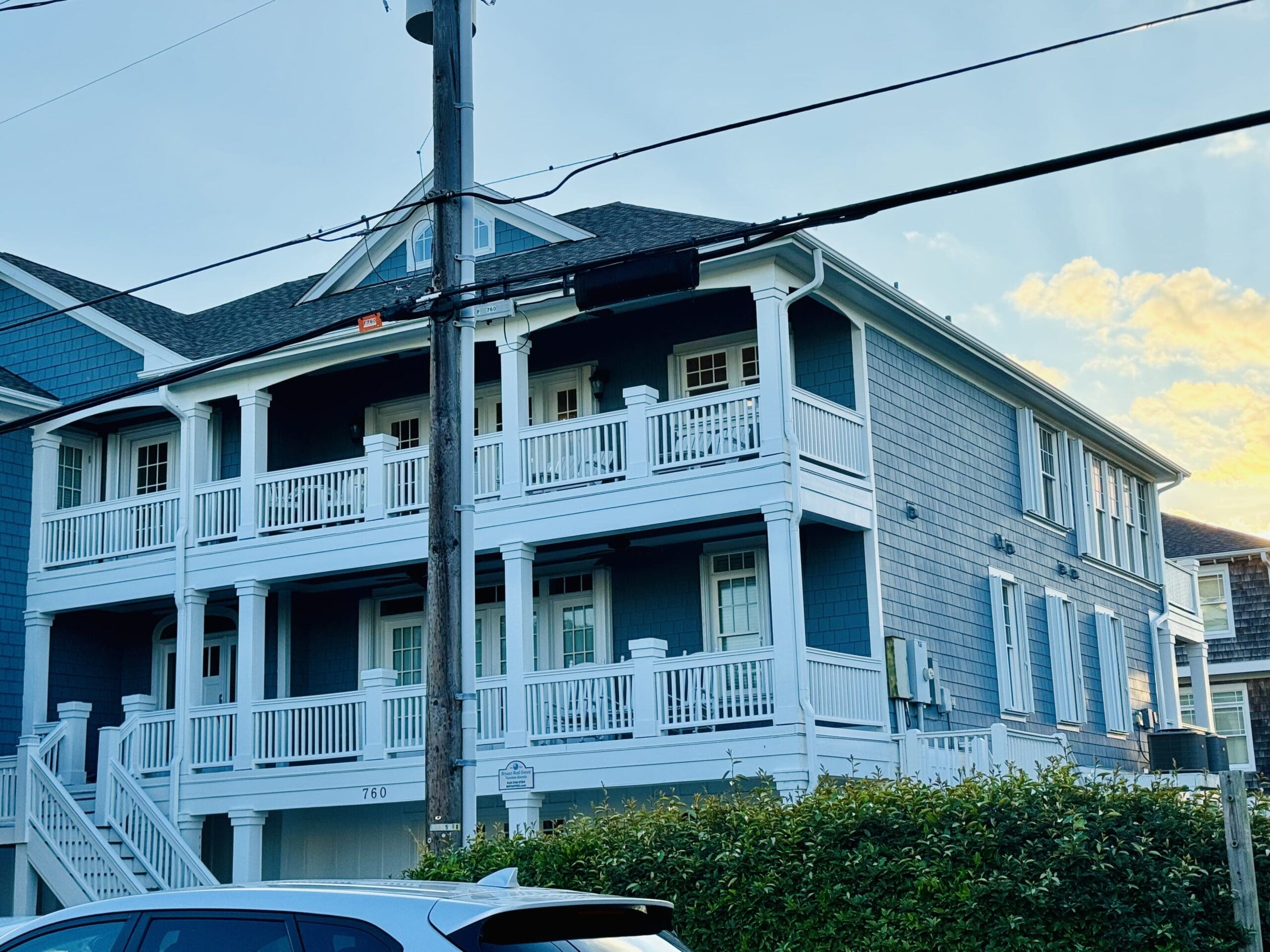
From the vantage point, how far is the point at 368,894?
5.16 metres

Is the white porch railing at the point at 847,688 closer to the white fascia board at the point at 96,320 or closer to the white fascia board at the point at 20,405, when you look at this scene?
the white fascia board at the point at 96,320

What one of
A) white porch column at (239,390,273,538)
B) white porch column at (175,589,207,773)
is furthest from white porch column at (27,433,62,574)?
white porch column at (239,390,273,538)

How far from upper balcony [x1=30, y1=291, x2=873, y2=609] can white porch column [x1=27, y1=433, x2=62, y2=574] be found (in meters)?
0.03

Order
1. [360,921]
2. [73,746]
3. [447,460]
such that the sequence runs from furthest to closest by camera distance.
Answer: [73,746], [447,460], [360,921]

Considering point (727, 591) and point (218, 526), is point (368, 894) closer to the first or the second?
point (727, 591)

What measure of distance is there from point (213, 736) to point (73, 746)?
2.16m

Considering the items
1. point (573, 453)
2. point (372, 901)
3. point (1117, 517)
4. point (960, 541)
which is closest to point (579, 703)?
point (573, 453)

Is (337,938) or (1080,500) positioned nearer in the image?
(337,938)

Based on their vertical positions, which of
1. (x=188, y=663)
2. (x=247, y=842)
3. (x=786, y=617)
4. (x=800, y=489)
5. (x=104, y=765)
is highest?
(x=800, y=489)

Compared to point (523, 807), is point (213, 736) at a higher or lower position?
higher

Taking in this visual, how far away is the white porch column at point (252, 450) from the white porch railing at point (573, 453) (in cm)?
422

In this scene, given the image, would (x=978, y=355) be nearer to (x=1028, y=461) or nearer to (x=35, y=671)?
(x=1028, y=461)

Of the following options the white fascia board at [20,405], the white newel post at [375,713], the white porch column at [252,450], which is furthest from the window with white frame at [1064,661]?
the white fascia board at [20,405]

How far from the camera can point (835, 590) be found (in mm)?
19312
